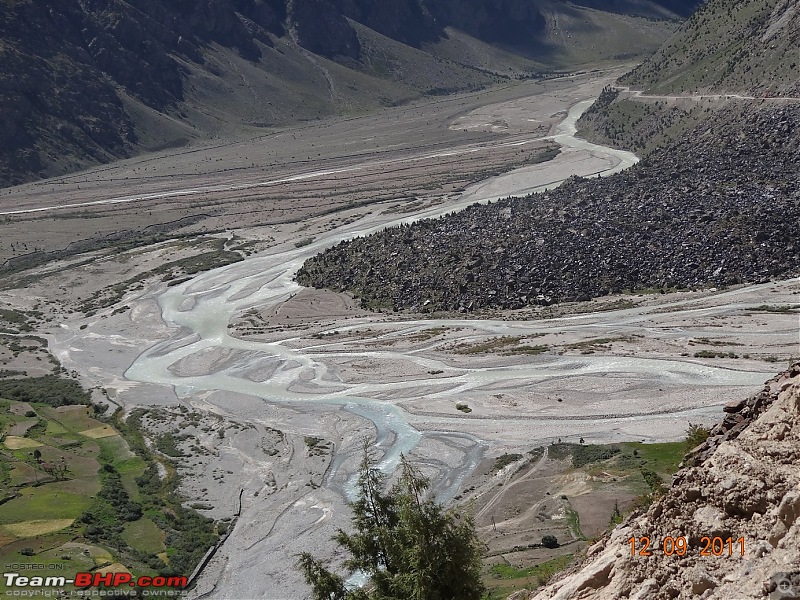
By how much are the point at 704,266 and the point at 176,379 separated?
4975 centimetres

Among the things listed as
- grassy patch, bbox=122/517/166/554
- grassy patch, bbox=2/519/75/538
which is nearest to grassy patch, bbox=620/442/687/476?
grassy patch, bbox=122/517/166/554

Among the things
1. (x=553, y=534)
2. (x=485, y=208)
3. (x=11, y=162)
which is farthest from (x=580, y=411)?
(x=11, y=162)

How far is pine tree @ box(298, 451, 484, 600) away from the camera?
82.9 ft

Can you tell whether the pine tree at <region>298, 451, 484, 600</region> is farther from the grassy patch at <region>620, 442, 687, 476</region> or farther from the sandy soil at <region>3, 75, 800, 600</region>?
the grassy patch at <region>620, 442, 687, 476</region>

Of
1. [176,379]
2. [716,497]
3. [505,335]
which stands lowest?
[176,379]

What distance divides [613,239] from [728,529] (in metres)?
82.7

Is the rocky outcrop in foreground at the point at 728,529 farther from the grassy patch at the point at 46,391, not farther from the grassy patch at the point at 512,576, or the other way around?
the grassy patch at the point at 46,391

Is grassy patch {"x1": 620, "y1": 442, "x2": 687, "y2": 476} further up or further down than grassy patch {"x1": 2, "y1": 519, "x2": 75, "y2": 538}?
further up

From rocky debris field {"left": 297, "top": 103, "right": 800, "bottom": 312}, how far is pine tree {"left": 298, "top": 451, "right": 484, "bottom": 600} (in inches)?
2401

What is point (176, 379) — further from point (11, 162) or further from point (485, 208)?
point (11, 162)

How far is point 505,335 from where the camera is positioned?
79.7m

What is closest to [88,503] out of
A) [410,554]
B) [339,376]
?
[339,376]
